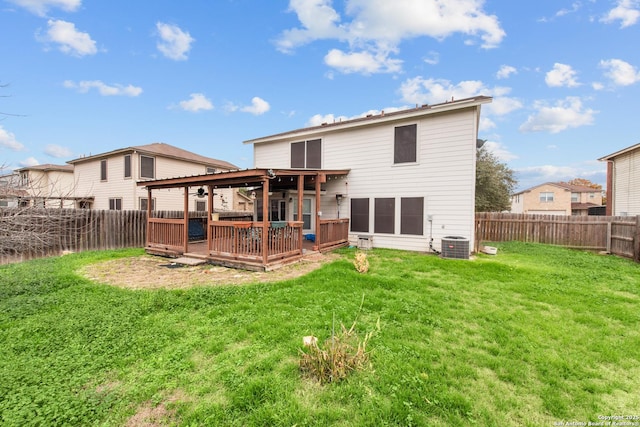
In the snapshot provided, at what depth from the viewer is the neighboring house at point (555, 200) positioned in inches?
1257

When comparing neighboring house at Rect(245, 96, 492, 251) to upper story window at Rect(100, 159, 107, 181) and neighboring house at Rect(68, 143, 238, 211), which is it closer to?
neighboring house at Rect(68, 143, 238, 211)

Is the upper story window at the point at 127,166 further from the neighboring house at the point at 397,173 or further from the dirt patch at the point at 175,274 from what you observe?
the dirt patch at the point at 175,274

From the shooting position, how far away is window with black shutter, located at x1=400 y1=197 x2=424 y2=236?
31.5 ft

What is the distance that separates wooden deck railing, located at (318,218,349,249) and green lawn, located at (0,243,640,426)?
3897 millimetres

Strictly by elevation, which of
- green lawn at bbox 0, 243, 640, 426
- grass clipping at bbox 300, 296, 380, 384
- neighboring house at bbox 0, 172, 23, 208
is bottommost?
green lawn at bbox 0, 243, 640, 426

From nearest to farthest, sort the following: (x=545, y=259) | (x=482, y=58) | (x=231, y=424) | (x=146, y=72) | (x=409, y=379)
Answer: (x=231, y=424) → (x=409, y=379) → (x=545, y=259) → (x=482, y=58) → (x=146, y=72)

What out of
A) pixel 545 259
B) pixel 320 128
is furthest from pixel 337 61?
pixel 545 259

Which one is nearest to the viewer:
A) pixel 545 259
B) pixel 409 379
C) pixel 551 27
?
pixel 409 379

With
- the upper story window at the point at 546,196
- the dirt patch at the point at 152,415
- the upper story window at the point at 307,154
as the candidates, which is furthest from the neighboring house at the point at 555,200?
the dirt patch at the point at 152,415

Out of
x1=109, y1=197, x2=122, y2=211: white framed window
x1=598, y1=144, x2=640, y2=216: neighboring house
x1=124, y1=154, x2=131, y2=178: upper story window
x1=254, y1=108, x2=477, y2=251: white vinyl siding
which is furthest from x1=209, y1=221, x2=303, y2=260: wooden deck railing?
x1=598, y1=144, x2=640, y2=216: neighboring house

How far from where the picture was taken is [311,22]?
38.0ft

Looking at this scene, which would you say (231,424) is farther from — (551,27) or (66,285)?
(551,27)

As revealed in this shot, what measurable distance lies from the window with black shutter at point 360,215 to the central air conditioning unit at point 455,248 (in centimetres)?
307

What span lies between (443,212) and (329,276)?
535 cm
